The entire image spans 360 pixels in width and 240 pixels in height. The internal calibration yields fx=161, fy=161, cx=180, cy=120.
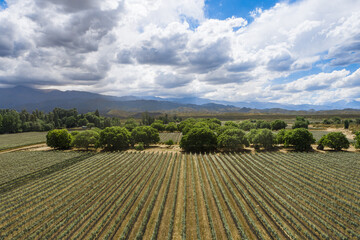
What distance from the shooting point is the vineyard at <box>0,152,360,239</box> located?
18125 millimetres

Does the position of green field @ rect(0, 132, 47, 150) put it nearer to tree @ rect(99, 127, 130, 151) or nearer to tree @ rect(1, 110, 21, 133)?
tree @ rect(1, 110, 21, 133)

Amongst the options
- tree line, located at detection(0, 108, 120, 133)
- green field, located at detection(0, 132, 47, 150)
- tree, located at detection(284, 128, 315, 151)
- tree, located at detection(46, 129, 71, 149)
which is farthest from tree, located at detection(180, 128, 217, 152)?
tree line, located at detection(0, 108, 120, 133)

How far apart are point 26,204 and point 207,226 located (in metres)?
27.3

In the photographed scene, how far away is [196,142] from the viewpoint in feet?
193

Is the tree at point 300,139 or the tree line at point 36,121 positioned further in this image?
the tree line at point 36,121

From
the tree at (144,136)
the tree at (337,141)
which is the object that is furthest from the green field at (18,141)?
the tree at (337,141)

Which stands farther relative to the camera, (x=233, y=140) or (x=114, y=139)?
(x=114, y=139)

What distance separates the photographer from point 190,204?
926 inches

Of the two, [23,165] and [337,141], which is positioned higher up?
[337,141]

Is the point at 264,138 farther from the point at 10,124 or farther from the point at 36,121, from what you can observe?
the point at 36,121

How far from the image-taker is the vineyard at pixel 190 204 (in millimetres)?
18125

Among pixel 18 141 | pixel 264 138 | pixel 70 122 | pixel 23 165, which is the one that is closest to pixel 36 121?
pixel 70 122

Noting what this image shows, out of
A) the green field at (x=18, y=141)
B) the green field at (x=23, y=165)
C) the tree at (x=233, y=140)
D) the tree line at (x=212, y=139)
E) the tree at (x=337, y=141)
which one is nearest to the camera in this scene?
the green field at (x=23, y=165)

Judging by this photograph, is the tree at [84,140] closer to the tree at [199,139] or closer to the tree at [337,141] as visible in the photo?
the tree at [199,139]
